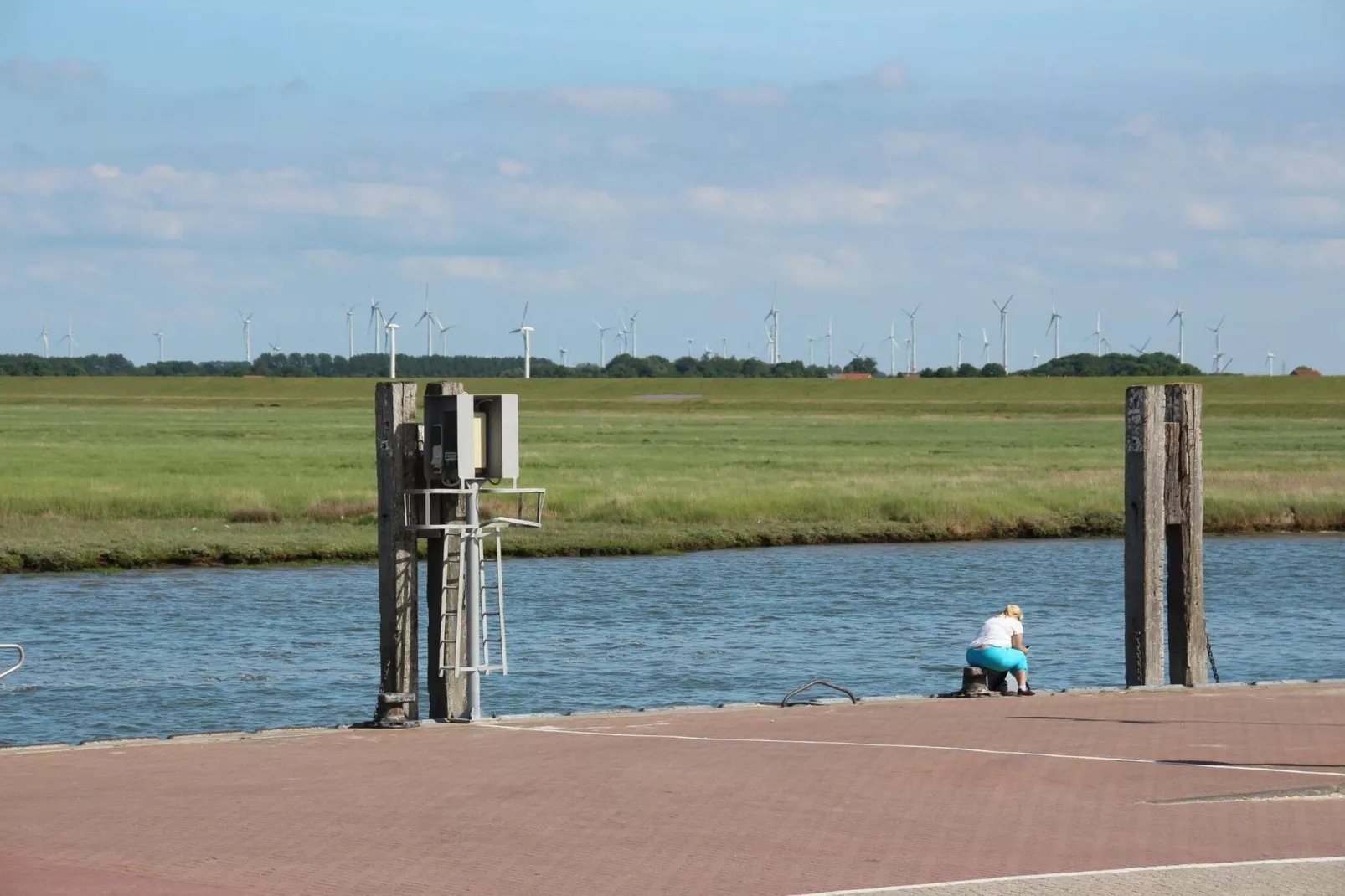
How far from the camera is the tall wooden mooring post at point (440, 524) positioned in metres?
15.8

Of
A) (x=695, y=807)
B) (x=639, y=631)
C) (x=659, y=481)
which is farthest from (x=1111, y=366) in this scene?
(x=695, y=807)

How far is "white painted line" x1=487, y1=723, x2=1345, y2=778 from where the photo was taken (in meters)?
12.8

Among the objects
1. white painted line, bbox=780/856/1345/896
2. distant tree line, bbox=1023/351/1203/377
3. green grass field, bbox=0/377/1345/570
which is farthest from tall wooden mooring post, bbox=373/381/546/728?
distant tree line, bbox=1023/351/1203/377

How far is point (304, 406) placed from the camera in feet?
464

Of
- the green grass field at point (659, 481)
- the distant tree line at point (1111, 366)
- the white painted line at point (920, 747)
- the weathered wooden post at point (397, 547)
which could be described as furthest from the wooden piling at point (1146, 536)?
the distant tree line at point (1111, 366)

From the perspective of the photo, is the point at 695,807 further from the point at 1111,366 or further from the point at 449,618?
Answer: the point at 1111,366

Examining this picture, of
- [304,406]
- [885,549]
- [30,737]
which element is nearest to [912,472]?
[885,549]

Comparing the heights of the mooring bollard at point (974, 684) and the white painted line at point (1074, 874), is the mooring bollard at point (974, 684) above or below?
below

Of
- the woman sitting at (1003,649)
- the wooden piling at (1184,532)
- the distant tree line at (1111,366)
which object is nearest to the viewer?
the woman sitting at (1003,649)

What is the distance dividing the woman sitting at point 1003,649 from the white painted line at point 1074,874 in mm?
8041

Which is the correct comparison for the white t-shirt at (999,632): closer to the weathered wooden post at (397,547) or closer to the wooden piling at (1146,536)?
the wooden piling at (1146,536)

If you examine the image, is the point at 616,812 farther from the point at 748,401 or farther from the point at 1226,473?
the point at 748,401

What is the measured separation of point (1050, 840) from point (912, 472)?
51873 mm

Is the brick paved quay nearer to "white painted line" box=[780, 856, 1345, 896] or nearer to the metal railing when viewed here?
"white painted line" box=[780, 856, 1345, 896]
